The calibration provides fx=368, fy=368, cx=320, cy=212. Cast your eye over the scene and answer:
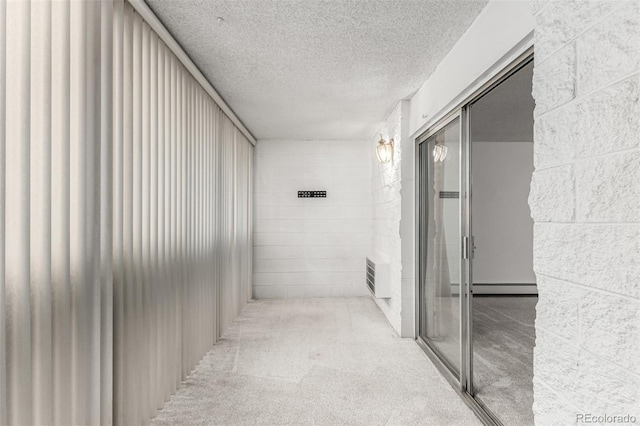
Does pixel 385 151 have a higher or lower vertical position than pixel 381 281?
higher

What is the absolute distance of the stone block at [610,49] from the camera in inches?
41.6

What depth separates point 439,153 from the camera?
3.25 m

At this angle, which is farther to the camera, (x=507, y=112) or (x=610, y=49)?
(x=507, y=112)

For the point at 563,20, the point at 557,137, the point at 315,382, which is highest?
the point at 563,20

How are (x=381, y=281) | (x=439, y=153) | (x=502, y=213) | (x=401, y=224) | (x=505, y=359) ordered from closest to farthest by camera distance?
(x=505, y=359) → (x=439, y=153) → (x=401, y=224) → (x=381, y=281) → (x=502, y=213)

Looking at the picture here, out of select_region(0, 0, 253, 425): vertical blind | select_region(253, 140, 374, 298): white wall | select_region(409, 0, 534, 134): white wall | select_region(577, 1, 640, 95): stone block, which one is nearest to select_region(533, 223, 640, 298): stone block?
select_region(577, 1, 640, 95): stone block

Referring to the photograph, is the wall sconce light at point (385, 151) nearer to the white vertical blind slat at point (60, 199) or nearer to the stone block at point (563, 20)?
the stone block at point (563, 20)

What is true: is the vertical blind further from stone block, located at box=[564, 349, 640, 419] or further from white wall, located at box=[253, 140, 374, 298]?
white wall, located at box=[253, 140, 374, 298]

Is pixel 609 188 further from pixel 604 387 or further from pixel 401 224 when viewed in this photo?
pixel 401 224

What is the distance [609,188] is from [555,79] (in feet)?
1.65

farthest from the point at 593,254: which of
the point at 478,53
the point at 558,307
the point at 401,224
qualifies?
the point at 401,224

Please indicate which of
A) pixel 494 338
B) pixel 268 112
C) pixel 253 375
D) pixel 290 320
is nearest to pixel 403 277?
pixel 494 338

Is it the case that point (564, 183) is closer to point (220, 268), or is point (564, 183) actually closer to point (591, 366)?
point (591, 366)

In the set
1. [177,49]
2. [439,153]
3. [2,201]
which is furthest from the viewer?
[439,153]
